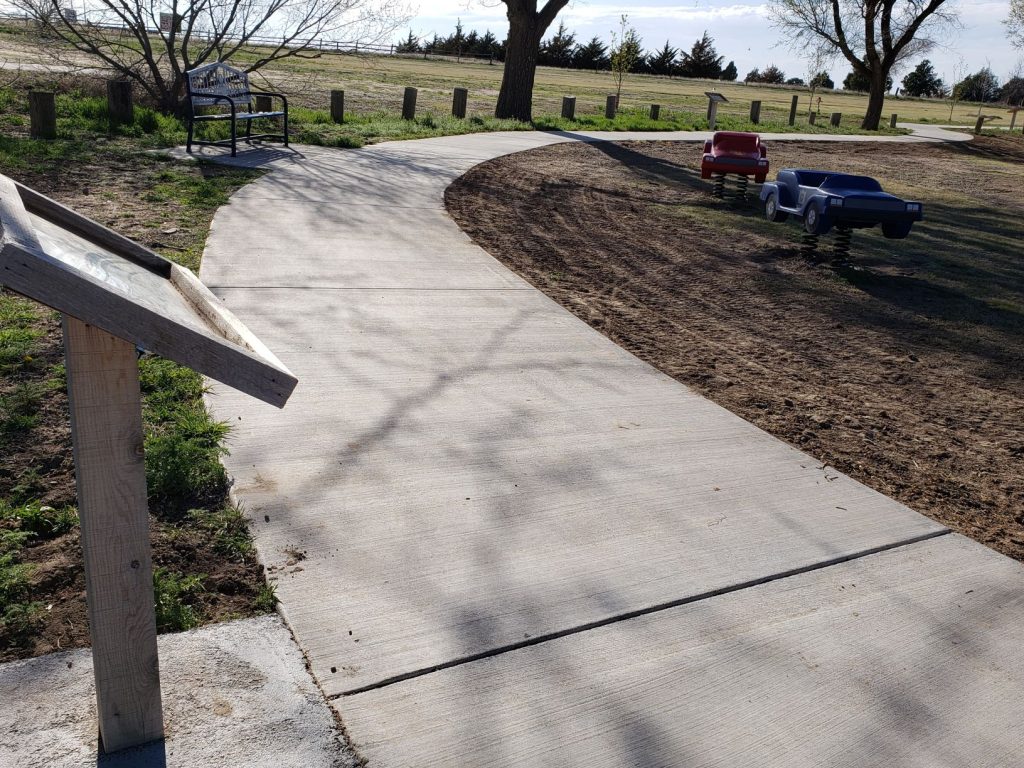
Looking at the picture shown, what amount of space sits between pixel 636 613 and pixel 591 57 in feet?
227

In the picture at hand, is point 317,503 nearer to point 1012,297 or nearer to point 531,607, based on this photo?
point 531,607

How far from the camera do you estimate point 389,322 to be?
19.7ft

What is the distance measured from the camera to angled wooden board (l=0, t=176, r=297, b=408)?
5.91 feet

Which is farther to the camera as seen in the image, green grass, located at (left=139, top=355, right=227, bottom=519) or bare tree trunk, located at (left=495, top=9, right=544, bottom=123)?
bare tree trunk, located at (left=495, top=9, right=544, bottom=123)

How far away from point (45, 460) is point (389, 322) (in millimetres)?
2528

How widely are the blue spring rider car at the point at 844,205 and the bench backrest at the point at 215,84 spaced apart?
24.1 ft

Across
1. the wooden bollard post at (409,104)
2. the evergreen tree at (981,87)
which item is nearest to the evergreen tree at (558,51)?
the evergreen tree at (981,87)

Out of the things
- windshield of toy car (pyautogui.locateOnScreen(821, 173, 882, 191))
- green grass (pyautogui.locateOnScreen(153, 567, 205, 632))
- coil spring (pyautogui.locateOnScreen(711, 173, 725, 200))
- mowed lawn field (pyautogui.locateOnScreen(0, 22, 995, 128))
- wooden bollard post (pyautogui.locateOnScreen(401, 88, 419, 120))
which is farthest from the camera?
mowed lawn field (pyautogui.locateOnScreen(0, 22, 995, 128))

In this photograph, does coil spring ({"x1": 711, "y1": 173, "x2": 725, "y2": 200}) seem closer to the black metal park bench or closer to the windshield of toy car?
the windshield of toy car

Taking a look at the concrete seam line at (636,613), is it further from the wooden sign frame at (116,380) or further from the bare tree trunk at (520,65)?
the bare tree trunk at (520,65)

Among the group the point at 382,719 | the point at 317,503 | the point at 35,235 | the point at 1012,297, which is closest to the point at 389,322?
the point at 317,503

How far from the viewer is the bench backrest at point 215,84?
11930mm

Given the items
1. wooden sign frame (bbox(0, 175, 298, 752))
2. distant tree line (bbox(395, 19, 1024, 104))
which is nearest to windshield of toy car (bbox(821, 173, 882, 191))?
wooden sign frame (bbox(0, 175, 298, 752))

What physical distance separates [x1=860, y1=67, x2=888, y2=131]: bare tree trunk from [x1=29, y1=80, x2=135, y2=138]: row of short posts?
26189 mm
